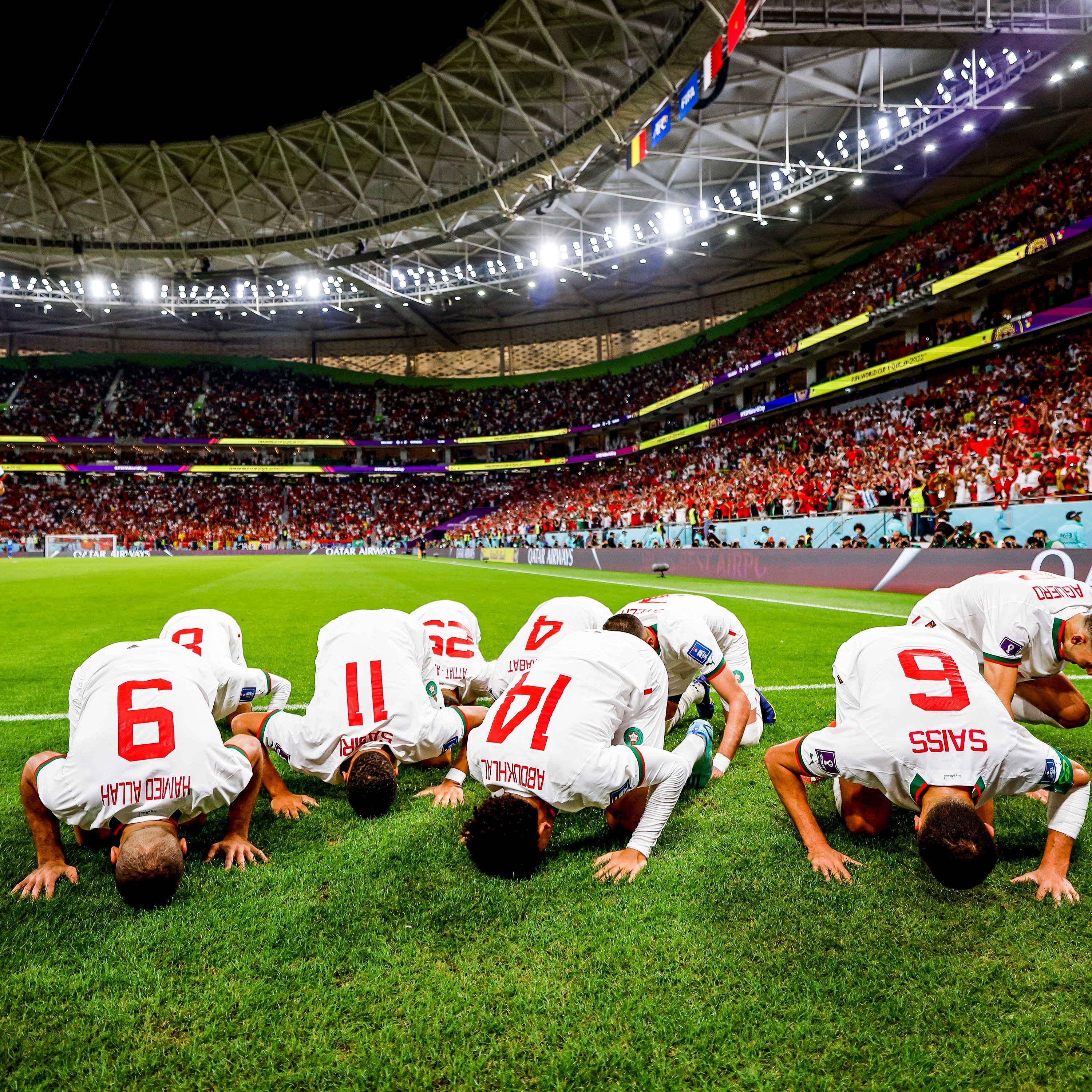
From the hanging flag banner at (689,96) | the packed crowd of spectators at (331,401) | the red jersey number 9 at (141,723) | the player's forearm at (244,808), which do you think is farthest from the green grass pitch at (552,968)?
the packed crowd of spectators at (331,401)

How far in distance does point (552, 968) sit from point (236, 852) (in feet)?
5.24

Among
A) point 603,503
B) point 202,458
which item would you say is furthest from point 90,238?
point 603,503

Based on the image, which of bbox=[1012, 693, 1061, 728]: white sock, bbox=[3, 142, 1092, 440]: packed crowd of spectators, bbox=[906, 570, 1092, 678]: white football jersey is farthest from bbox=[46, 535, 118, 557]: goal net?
bbox=[1012, 693, 1061, 728]: white sock

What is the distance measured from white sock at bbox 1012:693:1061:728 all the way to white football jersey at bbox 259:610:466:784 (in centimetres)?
362

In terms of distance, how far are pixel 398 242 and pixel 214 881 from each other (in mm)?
37261

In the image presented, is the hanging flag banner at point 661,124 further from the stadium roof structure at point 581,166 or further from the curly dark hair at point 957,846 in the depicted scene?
the curly dark hair at point 957,846

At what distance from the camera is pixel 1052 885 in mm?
2691

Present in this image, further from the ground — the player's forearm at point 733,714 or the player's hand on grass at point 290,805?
the player's forearm at point 733,714

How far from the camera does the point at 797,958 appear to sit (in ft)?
7.52

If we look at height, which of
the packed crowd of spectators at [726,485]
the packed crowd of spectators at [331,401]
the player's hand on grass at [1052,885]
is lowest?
the player's hand on grass at [1052,885]

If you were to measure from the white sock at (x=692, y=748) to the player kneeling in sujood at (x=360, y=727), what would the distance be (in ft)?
3.98

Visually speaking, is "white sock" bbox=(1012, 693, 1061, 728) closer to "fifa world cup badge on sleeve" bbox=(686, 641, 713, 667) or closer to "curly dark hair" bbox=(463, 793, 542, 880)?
"fifa world cup badge on sleeve" bbox=(686, 641, 713, 667)

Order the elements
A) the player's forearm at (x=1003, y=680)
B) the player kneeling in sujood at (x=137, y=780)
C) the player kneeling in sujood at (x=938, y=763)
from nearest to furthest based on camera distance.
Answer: the player kneeling in sujood at (x=938, y=763) < the player kneeling in sujood at (x=137, y=780) < the player's forearm at (x=1003, y=680)

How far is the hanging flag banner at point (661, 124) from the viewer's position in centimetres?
2144
